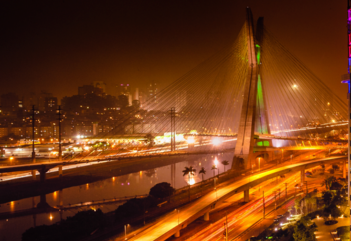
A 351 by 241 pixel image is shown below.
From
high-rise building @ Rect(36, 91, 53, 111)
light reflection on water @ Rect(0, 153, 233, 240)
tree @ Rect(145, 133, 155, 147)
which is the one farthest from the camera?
high-rise building @ Rect(36, 91, 53, 111)

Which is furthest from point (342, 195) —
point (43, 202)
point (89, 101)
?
point (89, 101)

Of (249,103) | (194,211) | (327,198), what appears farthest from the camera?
(249,103)

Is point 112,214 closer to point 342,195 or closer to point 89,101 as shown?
point 342,195

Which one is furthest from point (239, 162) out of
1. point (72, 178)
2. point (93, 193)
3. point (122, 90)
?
point (122, 90)

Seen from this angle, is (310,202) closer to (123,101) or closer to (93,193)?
(93,193)

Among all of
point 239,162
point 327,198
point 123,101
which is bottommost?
point 327,198

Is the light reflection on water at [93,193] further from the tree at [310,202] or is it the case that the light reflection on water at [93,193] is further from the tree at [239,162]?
the tree at [310,202]

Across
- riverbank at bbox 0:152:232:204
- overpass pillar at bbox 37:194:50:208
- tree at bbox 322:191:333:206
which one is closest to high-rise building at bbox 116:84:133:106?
riverbank at bbox 0:152:232:204

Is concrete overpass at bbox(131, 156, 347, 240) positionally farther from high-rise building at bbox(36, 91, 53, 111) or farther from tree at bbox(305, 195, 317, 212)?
high-rise building at bbox(36, 91, 53, 111)

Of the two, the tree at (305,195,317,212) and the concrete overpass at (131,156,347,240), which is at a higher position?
the concrete overpass at (131,156,347,240)
